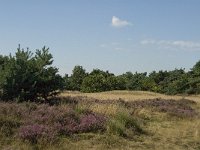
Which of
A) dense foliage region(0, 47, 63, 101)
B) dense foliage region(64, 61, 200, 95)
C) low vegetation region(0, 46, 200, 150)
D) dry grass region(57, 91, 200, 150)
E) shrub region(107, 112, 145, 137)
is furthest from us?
dense foliage region(64, 61, 200, 95)

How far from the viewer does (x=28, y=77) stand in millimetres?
19484

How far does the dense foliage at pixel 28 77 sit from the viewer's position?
1895 centimetres

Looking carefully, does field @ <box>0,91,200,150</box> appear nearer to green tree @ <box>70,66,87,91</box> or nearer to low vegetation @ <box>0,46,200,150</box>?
low vegetation @ <box>0,46,200,150</box>

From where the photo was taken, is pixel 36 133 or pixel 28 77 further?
pixel 28 77

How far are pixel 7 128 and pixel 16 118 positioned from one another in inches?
48.5

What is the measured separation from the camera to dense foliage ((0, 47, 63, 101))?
62.2ft

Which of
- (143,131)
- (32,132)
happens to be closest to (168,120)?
(143,131)

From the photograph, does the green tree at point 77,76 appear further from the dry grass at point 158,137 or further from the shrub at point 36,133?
the shrub at point 36,133

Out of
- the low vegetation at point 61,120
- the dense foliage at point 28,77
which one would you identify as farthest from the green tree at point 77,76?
the dense foliage at point 28,77

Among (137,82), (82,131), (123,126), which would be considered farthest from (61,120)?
(137,82)

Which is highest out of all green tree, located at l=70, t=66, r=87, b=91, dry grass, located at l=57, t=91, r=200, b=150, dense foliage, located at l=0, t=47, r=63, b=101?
green tree, located at l=70, t=66, r=87, b=91

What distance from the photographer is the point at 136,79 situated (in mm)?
72312

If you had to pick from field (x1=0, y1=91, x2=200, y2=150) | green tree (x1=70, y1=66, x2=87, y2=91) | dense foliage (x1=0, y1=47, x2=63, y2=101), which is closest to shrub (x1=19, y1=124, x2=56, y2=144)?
field (x1=0, y1=91, x2=200, y2=150)

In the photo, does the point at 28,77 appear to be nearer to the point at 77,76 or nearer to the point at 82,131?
the point at 82,131
